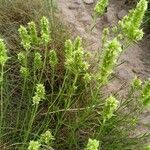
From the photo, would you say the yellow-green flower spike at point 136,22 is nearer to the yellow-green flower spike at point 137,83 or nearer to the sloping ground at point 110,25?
the yellow-green flower spike at point 137,83

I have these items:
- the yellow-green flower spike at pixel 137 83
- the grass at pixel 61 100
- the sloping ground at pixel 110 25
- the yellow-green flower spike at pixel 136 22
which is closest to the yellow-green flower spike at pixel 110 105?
the grass at pixel 61 100

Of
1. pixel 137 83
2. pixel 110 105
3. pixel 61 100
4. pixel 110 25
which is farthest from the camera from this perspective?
pixel 110 25

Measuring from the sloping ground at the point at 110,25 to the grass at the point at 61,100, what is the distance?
313mm

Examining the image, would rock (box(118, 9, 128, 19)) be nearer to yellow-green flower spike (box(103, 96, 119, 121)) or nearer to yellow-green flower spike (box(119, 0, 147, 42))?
yellow-green flower spike (box(119, 0, 147, 42))

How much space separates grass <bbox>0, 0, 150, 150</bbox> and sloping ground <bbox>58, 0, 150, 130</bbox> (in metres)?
0.31

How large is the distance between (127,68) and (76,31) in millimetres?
484

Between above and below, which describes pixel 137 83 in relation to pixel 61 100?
above

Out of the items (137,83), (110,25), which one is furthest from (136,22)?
(110,25)

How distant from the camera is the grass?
86.6 inches

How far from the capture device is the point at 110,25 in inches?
159

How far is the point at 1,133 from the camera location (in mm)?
2539

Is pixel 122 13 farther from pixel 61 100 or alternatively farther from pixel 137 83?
pixel 137 83

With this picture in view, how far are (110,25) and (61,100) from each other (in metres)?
1.45

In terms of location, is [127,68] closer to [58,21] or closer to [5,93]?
[58,21]
